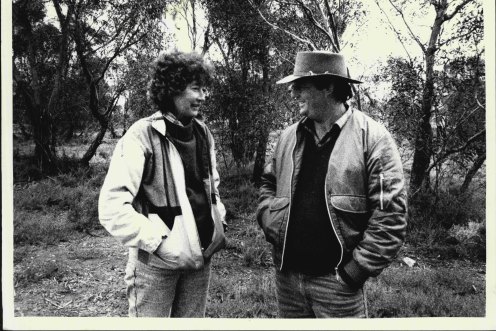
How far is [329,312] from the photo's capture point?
2428 millimetres

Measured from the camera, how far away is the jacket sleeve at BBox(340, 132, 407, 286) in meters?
2.28

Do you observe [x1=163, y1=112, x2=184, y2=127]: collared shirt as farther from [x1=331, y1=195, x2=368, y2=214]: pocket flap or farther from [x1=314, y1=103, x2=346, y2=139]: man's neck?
[x1=331, y1=195, x2=368, y2=214]: pocket flap

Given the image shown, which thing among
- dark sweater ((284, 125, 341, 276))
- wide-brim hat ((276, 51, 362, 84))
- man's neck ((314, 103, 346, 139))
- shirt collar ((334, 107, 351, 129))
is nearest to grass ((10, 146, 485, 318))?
dark sweater ((284, 125, 341, 276))

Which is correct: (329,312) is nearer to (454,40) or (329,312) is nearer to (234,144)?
(454,40)

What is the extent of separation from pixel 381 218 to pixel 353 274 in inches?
13.7

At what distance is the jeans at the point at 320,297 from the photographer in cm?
242

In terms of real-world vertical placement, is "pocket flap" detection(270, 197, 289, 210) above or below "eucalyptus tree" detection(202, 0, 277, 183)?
below

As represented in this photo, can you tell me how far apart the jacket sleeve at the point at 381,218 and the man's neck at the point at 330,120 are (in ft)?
1.10

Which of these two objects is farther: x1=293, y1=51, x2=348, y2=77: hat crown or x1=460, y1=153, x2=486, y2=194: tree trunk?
x1=460, y1=153, x2=486, y2=194: tree trunk

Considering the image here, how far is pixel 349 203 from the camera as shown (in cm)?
236

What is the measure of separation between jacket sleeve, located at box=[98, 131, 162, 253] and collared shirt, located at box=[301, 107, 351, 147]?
100cm

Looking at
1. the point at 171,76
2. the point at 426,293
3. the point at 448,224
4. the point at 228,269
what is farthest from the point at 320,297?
the point at 448,224

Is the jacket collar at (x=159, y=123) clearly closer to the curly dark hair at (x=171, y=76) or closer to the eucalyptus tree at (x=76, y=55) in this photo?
the curly dark hair at (x=171, y=76)

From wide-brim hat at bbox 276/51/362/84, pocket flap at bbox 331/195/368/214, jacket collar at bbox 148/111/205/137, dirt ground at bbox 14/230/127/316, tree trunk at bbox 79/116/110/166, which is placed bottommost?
dirt ground at bbox 14/230/127/316
